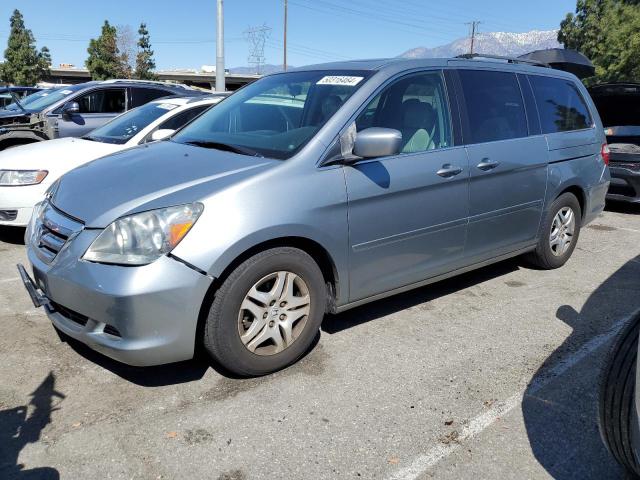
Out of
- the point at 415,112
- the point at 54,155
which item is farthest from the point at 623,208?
the point at 54,155

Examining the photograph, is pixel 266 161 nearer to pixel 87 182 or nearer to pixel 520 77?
pixel 87 182

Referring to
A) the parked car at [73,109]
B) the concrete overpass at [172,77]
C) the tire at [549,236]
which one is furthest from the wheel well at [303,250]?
the concrete overpass at [172,77]

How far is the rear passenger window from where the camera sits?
4797 mm

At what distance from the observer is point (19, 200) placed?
5309 millimetres

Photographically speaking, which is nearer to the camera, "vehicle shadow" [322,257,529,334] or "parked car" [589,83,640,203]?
"vehicle shadow" [322,257,529,334]

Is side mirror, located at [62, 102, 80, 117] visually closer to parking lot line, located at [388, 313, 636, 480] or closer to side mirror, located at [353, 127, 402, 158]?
side mirror, located at [353, 127, 402, 158]

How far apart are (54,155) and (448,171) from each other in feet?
13.3

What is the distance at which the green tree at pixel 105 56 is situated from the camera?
52.5 metres

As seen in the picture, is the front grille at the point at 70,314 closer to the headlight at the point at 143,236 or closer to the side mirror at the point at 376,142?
the headlight at the point at 143,236

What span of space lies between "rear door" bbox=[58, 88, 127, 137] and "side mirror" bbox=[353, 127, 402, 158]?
5838mm

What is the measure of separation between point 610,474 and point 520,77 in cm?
332

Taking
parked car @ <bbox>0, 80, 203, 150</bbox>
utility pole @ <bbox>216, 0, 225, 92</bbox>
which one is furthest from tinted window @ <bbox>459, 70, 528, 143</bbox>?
utility pole @ <bbox>216, 0, 225, 92</bbox>

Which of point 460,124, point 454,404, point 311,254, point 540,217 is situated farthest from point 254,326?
point 540,217

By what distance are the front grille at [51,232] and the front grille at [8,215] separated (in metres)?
2.36
